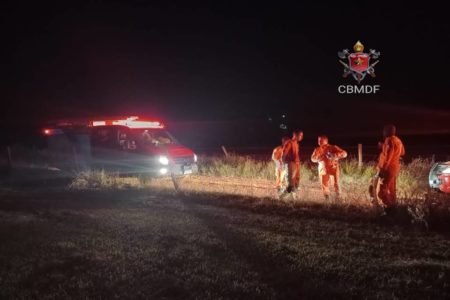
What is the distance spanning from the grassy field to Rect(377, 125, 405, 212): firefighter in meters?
0.29

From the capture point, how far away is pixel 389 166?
867cm

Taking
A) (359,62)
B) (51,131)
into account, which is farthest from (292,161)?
(359,62)

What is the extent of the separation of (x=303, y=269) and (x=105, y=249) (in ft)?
8.43

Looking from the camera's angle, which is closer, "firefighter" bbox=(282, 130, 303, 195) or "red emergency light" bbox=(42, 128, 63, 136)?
"firefighter" bbox=(282, 130, 303, 195)

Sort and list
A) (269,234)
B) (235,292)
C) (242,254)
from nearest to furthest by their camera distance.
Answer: (235,292)
(242,254)
(269,234)

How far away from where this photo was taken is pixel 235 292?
16.3 feet

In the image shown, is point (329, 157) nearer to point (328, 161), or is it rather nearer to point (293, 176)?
point (328, 161)

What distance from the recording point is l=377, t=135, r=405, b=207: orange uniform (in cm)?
862

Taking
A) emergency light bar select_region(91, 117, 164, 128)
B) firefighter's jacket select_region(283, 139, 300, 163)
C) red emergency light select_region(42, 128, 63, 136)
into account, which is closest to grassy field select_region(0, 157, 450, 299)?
firefighter's jacket select_region(283, 139, 300, 163)

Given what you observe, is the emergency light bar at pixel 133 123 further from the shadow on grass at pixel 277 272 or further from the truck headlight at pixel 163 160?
the shadow on grass at pixel 277 272

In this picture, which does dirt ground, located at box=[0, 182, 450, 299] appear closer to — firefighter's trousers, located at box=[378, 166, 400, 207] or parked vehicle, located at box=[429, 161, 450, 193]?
firefighter's trousers, located at box=[378, 166, 400, 207]

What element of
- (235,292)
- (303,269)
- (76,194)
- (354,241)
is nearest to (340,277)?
(303,269)

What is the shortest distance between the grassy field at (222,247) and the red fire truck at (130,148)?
2.90m

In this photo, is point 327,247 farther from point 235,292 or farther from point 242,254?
point 235,292
